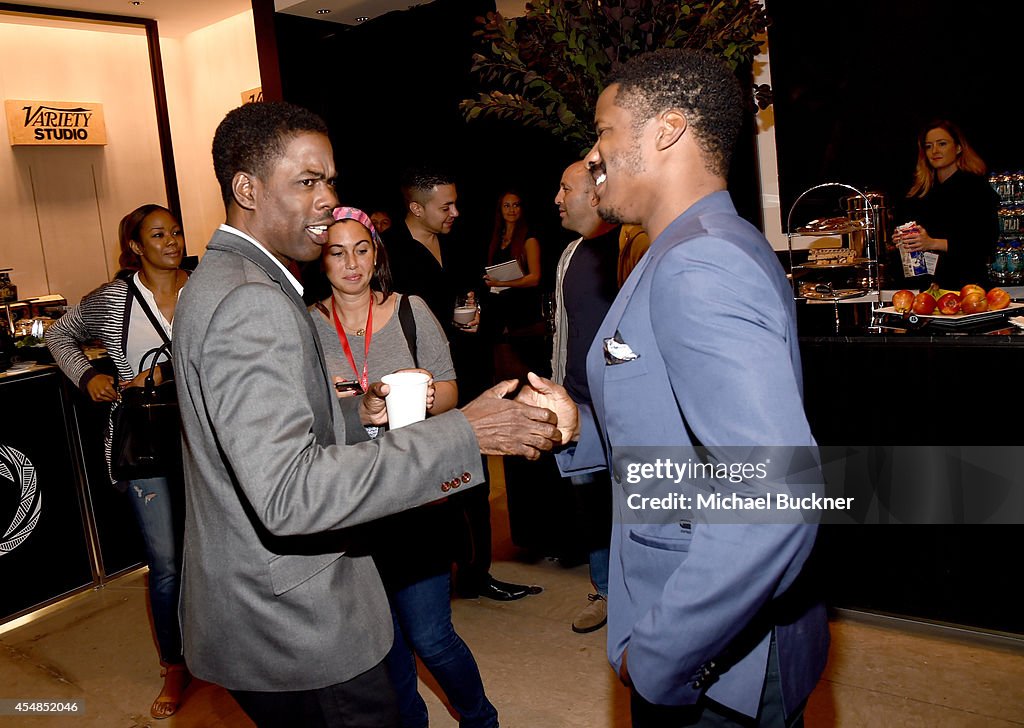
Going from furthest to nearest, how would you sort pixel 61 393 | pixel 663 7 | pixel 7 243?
pixel 7 243, pixel 61 393, pixel 663 7

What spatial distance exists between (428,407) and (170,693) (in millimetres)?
1916

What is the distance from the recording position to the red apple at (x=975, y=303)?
321 cm

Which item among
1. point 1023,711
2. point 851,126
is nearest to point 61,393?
point 1023,711

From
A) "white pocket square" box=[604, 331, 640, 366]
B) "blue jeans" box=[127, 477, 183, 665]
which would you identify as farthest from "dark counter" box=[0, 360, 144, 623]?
"white pocket square" box=[604, 331, 640, 366]

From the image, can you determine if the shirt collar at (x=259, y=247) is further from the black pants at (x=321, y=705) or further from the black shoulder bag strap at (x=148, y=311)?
the black shoulder bag strap at (x=148, y=311)

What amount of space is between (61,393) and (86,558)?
928 millimetres

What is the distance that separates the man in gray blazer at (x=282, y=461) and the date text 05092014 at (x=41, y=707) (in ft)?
7.07

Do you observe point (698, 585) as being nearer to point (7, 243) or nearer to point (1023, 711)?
point (1023, 711)

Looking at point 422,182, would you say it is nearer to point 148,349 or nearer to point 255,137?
point 148,349

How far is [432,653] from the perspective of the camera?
8.16 feet

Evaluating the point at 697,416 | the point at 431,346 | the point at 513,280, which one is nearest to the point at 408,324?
the point at 431,346

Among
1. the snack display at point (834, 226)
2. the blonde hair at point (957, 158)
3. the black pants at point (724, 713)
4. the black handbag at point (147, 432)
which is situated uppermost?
the blonde hair at point (957, 158)

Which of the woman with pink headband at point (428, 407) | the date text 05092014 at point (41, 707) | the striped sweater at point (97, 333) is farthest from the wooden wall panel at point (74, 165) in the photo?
the woman with pink headband at point (428, 407)

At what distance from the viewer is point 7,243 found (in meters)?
8.34
